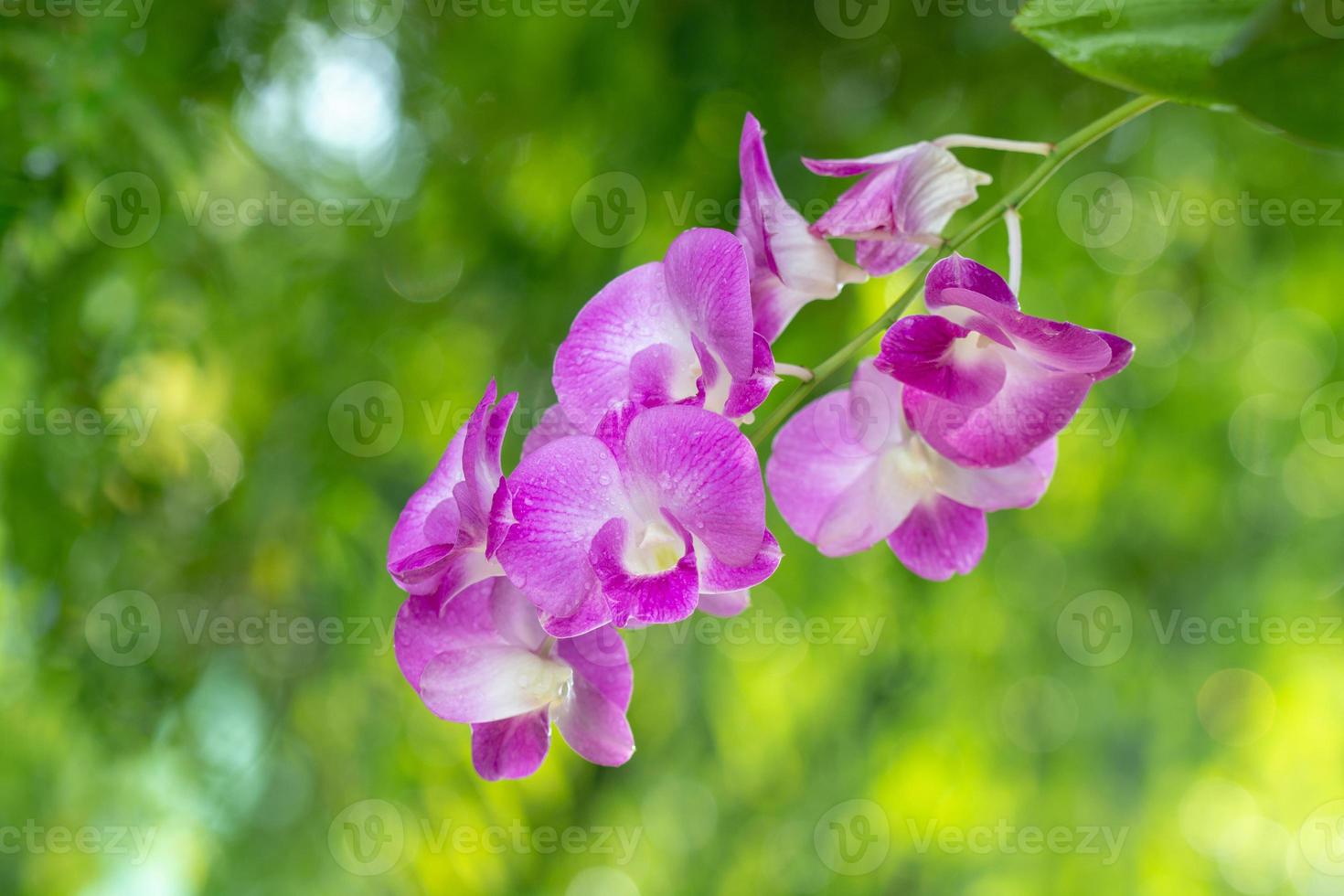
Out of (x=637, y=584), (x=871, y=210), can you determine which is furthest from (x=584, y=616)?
(x=871, y=210)

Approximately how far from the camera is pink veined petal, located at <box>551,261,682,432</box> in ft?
0.78

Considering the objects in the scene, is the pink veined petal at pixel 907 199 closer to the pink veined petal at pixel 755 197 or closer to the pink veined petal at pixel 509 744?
the pink veined petal at pixel 755 197

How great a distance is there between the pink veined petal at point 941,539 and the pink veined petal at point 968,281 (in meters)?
0.08

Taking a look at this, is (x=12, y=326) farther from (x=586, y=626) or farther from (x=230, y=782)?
(x=586, y=626)

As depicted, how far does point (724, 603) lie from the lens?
0.26 meters

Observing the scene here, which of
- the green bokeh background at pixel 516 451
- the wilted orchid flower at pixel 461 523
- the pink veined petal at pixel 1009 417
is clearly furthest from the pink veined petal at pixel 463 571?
the green bokeh background at pixel 516 451

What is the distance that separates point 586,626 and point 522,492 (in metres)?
0.03

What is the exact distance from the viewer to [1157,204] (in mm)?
818

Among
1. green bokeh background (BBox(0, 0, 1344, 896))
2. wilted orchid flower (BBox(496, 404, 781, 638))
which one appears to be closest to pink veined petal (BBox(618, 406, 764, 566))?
wilted orchid flower (BBox(496, 404, 781, 638))

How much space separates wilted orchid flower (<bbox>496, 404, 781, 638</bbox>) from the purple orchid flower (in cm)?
5

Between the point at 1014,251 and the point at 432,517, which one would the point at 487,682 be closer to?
the point at 432,517

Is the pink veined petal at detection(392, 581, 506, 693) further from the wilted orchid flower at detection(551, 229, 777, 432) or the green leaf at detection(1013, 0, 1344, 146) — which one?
the green leaf at detection(1013, 0, 1344, 146)

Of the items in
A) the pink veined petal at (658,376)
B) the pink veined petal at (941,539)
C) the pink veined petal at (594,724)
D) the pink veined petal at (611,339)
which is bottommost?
the pink veined petal at (941,539)

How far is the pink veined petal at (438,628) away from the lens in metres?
0.24
